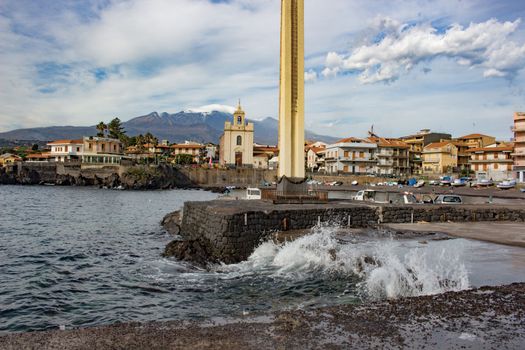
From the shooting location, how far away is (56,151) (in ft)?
428

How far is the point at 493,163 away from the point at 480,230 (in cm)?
7597

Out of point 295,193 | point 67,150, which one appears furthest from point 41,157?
point 295,193

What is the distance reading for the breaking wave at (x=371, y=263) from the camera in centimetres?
1272

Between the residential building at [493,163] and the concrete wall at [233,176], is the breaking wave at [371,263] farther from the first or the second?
the concrete wall at [233,176]

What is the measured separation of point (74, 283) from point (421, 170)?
4090 inches

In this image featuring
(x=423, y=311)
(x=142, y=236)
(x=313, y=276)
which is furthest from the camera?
(x=142, y=236)

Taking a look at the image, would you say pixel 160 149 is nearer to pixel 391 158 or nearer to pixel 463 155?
pixel 391 158

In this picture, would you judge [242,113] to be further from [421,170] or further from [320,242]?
[320,242]

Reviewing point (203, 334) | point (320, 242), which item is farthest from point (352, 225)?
point (203, 334)

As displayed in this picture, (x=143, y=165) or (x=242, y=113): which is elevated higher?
(x=242, y=113)

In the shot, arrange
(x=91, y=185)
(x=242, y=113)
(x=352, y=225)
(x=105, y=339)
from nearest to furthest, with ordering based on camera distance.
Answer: (x=105, y=339) < (x=352, y=225) < (x=91, y=185) < (x=242, y=113)

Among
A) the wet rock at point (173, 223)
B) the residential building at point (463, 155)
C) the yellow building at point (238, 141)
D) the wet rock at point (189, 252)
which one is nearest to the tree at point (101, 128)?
the yellow building at point (238, 141)

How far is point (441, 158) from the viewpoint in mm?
103250

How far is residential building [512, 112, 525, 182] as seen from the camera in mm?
77562
